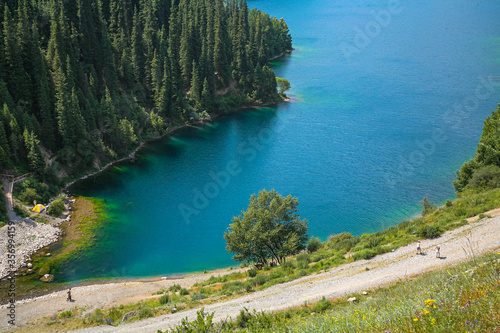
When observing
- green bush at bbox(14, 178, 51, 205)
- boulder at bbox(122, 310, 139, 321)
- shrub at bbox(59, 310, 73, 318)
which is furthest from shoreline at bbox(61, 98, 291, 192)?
boulder at bbox(122, 310, 139, 321)

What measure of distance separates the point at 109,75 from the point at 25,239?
46611mm

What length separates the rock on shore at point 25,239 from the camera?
50312 millimetres

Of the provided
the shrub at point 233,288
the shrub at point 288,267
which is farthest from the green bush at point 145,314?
the shrub at point 288,267

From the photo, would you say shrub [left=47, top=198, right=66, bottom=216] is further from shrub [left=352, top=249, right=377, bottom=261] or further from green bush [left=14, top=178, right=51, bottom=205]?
shrub [left=352, top=249, right=377, bottom=261]

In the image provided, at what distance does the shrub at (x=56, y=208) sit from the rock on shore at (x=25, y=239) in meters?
3.11

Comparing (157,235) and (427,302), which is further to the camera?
(157,235)

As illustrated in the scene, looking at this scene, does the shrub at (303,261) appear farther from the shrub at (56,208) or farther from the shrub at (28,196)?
the shrub at (28,196)

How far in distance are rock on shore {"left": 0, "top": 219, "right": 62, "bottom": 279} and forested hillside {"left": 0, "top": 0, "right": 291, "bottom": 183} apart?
37.8 ft

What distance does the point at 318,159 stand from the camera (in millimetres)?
83625

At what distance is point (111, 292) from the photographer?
148ft

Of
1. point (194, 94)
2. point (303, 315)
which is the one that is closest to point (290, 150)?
point (194, 94)

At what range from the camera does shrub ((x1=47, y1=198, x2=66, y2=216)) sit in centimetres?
6078

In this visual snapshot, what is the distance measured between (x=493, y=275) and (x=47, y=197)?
6248cm

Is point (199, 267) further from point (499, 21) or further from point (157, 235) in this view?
point (499, 21)
